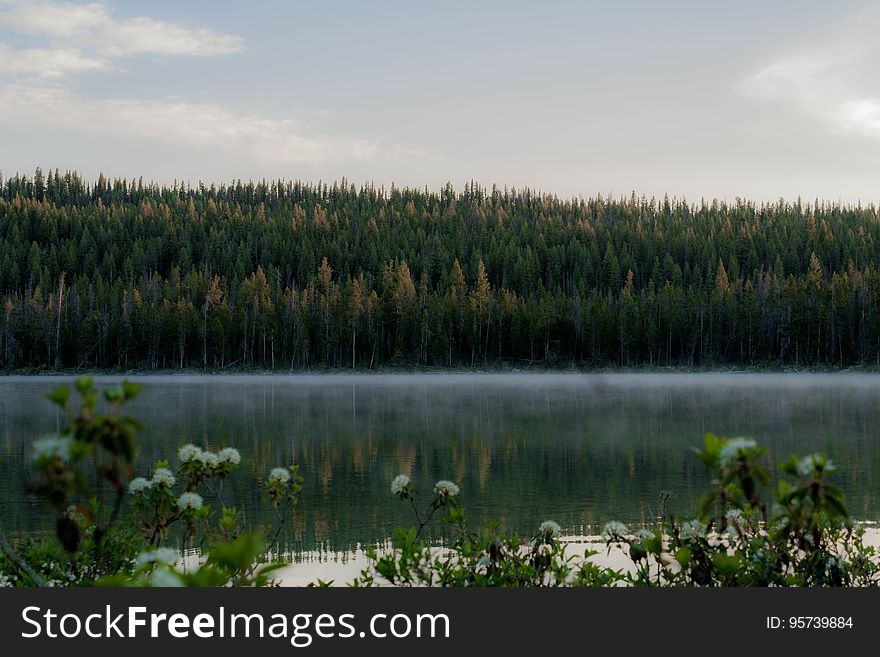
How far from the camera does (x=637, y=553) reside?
7621 mm

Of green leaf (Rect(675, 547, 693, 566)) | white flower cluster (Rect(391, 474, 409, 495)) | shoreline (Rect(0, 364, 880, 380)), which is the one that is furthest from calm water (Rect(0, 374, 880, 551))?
shoreline (Rect(0, 364, 880, 380))

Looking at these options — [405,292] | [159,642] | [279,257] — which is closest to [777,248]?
[405,292]

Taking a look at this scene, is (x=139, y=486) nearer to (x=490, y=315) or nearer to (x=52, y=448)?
(x=52, y=448)

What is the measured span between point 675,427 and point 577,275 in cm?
12906

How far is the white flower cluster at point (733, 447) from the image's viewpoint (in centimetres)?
395

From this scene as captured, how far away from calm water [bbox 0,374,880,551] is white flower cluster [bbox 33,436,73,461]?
12.3 meters

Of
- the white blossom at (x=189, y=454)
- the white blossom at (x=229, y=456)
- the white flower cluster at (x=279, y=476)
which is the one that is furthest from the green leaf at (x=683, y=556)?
the white blossom at (x=189, y=454)

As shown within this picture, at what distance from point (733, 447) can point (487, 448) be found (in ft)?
83.5

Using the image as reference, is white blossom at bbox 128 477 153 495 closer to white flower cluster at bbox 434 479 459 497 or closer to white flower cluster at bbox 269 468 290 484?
white flower cluster at bbox 269 468 290 484

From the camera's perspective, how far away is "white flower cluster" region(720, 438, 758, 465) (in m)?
3.95

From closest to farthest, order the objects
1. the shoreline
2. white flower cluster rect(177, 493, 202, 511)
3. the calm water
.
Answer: white flower cluster rect(177, 493, 202, 511)
the calm water
the shoreline

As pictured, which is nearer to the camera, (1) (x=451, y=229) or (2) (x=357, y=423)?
(2) (x=357, y=423)

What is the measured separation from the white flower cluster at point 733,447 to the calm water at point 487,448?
11.7m

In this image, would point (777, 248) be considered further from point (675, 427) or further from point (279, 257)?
point (675, 427)
